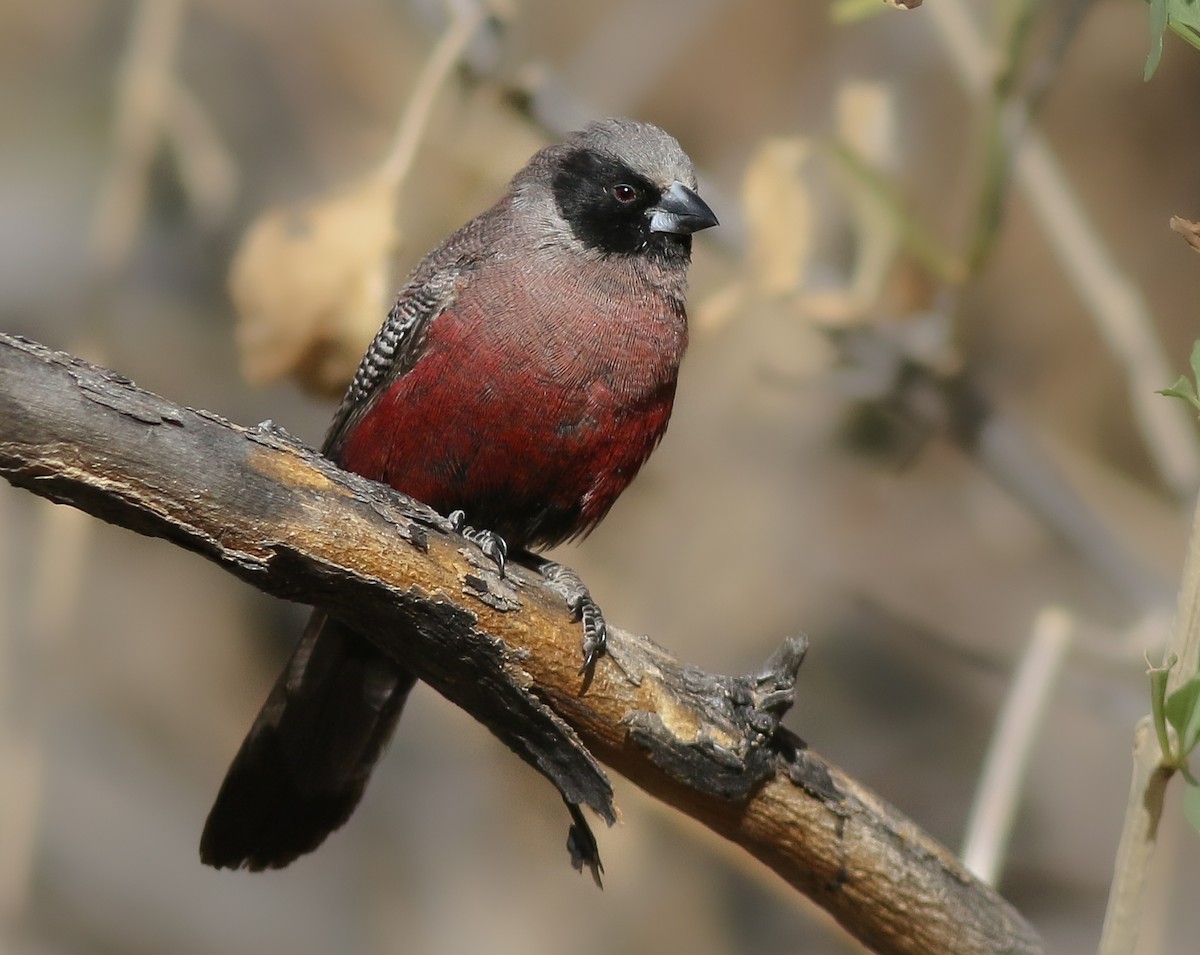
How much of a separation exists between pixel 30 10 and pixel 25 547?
2495mm

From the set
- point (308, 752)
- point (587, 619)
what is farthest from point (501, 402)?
point (308, 752)

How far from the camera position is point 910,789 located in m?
6.72

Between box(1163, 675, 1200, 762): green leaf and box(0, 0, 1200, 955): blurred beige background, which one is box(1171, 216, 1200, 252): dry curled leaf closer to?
box(1163, 675, 1200, 762): green leaf

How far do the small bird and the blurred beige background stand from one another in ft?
5.88

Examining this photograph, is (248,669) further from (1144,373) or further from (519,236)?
(1144,373)

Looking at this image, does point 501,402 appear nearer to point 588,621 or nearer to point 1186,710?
point 588,621

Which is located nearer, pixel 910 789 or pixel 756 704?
pixel 756 704

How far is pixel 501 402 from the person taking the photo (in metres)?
3.73

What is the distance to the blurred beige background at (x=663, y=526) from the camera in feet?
21.1

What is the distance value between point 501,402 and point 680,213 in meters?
0.87


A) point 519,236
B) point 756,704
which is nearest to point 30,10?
point 519,236

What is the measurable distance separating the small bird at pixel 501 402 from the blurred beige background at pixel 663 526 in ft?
5.88

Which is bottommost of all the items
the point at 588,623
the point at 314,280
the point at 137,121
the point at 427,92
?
the point at 588,623

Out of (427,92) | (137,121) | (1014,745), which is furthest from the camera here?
(137,121)
